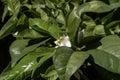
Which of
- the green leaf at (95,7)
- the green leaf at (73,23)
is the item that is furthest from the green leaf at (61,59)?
the green leaf at (95,7)

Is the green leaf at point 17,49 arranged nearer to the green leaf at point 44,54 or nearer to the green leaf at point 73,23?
the green leaf at point 44,54

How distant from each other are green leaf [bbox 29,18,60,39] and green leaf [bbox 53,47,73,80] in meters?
0.18

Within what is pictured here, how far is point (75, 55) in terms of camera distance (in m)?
2.06

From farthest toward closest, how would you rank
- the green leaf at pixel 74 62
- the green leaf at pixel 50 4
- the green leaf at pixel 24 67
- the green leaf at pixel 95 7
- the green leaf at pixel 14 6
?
the green leaf at pixel 14 6 < the green leaf at pixel 50 4 < the green leaf at pixel 24 67 < the green leaf at pixel 95 7 < the green leaf at pixel 74 62

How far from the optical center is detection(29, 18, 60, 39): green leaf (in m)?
2.29

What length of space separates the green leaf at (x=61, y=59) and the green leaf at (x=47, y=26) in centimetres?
18

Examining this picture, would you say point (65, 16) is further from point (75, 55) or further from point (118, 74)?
point (118, 74)

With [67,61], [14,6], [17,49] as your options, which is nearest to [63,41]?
[67,61]

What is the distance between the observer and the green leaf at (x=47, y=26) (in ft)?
7.50

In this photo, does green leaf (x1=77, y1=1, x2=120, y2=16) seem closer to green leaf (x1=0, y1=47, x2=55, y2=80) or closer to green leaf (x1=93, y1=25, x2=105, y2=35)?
green leaf (x1=93, y1=25, x2=105, y2=35)

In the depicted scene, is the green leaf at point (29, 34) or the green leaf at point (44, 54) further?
the green leaf at point (29, 34)

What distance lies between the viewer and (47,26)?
2.33 meters

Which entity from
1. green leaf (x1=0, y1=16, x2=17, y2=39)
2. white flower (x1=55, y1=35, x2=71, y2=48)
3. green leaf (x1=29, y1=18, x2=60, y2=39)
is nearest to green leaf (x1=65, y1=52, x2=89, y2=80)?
white flower (x1=55, y1=35, x2=71, y2=48)

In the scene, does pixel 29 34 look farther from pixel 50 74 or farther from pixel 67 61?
pixel 67 61
